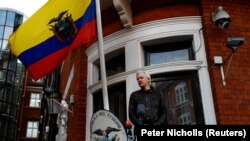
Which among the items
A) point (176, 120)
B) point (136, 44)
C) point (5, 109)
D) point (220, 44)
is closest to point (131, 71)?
point (136, 44)

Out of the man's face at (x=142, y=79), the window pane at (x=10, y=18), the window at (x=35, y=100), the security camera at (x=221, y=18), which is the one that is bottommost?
the man's face at (x=142, y=79)

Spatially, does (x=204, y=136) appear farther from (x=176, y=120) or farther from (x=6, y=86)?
(x=6, y=86)

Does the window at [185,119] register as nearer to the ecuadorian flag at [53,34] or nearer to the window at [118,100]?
the window at [118,100]

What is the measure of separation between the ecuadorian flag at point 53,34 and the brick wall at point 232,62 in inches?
75.2

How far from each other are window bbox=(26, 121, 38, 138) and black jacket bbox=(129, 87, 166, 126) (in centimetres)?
2861

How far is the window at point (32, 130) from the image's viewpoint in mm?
30922

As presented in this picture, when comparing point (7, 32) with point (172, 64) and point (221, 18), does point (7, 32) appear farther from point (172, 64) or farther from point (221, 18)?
point (221, 18)

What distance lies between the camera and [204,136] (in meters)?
2.42

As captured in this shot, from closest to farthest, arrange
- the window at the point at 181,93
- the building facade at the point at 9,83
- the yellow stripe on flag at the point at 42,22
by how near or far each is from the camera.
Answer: the yellow stripe on flag at the point at 42,22 < the window at the point at 181,93 < the building facade at the point at 9,83

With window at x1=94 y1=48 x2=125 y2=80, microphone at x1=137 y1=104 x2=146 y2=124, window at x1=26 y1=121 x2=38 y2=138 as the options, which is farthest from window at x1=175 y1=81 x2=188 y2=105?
window at x1=26 y1=121 x2=38 y2=138

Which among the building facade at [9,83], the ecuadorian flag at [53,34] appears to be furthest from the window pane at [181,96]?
the building facade at [9,83]

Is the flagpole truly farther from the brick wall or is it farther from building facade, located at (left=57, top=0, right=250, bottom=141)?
the brick wall

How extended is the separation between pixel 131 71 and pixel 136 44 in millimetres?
511

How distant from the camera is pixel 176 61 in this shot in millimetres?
5633
